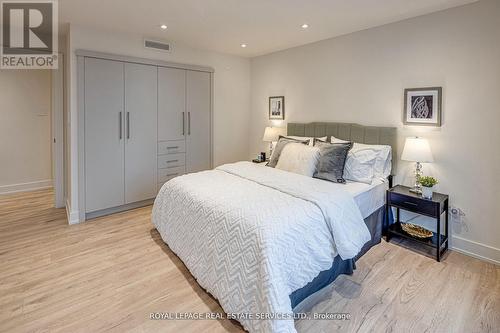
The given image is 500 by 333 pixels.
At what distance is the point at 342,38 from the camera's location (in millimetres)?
3668

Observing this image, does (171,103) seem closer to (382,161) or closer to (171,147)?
(171,147)

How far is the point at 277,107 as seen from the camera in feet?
15.4

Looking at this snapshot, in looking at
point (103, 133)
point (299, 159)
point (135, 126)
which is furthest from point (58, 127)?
point (299, 159)

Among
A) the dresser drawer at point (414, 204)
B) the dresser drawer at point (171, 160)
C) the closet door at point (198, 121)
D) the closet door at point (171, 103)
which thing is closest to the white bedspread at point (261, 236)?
the dresser drawer at point (414, 204)

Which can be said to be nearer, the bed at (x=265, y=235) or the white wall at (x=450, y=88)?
the bed at (x=265, y=235)

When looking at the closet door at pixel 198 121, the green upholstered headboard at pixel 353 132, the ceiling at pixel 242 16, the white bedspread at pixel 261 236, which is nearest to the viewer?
the white bedspread at pixel 261 236

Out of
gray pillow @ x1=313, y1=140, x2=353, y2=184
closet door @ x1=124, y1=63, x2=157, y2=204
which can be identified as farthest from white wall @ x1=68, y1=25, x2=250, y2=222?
gray pillow @ x1=313, y1=140, x2=353, y2=184

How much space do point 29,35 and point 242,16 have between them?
286 cm

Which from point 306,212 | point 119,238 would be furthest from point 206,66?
point 306,212

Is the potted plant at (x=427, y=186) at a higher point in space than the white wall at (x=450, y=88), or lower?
lower

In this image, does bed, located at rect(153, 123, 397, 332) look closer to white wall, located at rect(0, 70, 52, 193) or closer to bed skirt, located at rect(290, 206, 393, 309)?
bed skirt, located at rect(290, 206, 393, 309)

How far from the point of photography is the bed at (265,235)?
1746mm

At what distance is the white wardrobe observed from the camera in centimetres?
358

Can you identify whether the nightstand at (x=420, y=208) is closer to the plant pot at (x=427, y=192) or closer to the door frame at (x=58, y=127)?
the plant pot at (x=427, y=192)
